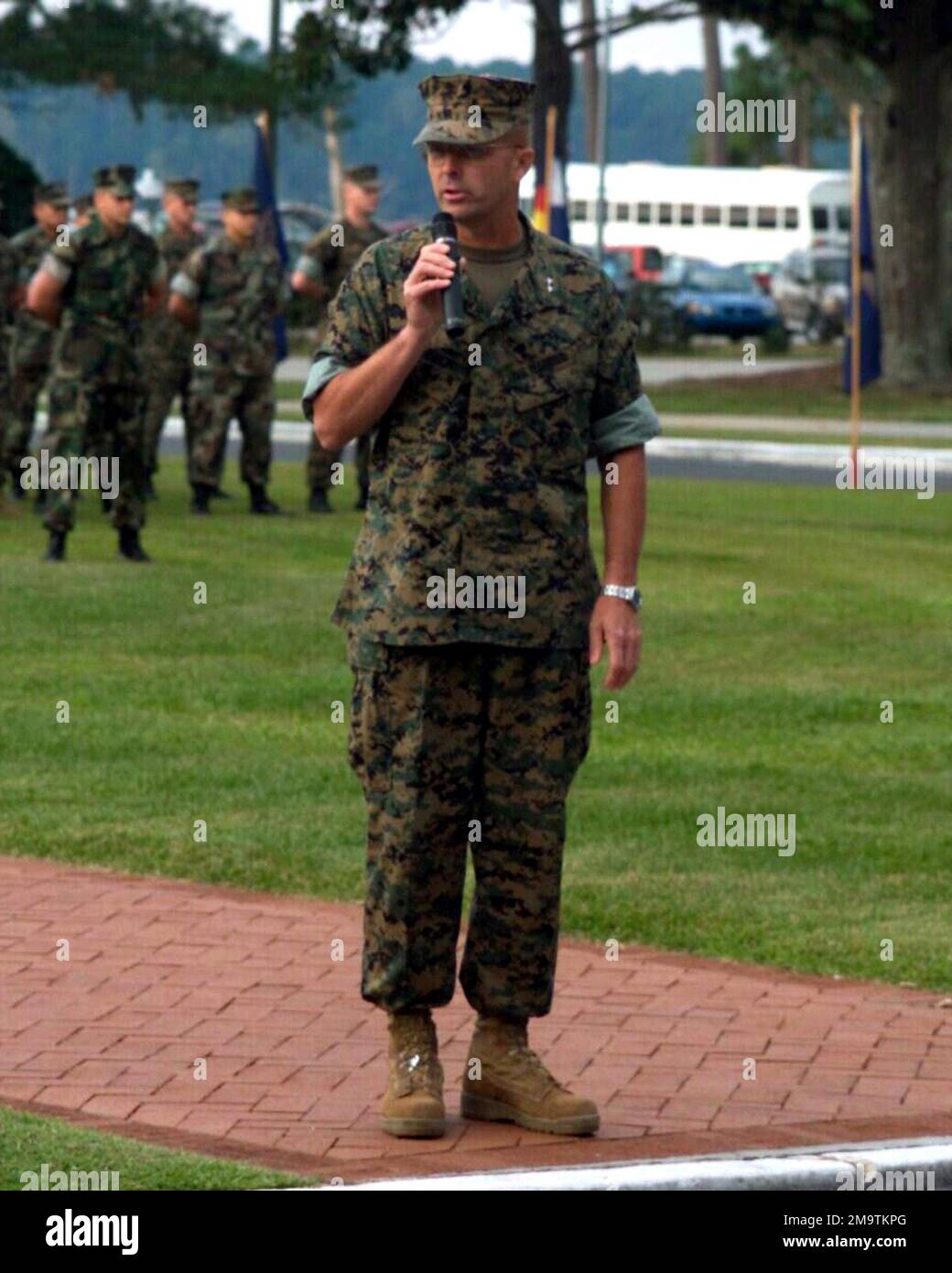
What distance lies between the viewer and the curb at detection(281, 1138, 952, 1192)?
5.28 meters

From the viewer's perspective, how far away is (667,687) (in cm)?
1262

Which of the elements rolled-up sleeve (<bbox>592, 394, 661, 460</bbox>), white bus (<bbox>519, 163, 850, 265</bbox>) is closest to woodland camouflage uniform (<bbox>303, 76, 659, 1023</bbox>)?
rolled-up sleeve (<bbox>592, 394, 661, 460</bbox>)

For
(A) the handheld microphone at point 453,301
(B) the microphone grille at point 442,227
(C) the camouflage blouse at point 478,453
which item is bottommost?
(C) the camouflage blouse at point 478,453

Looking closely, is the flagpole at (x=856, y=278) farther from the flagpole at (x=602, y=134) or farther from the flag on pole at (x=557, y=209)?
the flagpole at (x=602, y=134)

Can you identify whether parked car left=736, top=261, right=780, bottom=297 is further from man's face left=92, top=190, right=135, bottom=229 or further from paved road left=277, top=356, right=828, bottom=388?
man's face left=92, top=190, right=135, bottom=229

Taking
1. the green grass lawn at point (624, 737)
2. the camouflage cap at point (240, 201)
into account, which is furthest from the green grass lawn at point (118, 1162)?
the camouflage cap at point (240, 201)

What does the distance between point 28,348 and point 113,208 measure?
4079 millimetres

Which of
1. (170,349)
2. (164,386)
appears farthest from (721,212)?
(170,349)

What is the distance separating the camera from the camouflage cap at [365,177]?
18078mm

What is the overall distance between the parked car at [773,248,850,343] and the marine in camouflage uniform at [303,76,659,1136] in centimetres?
4491

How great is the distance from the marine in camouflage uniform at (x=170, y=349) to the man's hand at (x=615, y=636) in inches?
551

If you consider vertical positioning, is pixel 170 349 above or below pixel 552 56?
below

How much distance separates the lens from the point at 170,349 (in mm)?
20219

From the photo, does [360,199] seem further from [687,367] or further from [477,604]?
[687,367]
